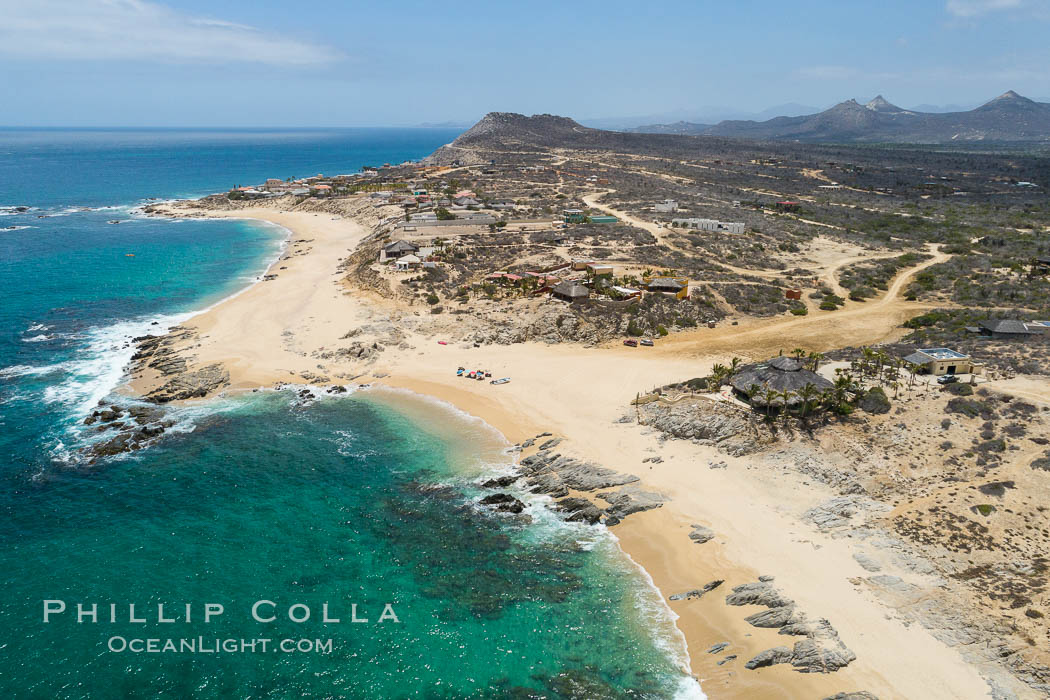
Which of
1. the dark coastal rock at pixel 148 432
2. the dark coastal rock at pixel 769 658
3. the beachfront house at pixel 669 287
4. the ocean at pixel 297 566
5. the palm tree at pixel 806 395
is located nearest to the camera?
the dark coastal rock at pixel 769 658

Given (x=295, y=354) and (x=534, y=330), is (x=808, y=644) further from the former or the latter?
(x=295, y=354)

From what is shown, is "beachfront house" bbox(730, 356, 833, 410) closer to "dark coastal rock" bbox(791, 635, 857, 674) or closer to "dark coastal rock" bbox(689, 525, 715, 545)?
"dark coastal rock" bbox(689, 525, 715, 545)

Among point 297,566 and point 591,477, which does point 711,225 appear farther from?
point 297,566

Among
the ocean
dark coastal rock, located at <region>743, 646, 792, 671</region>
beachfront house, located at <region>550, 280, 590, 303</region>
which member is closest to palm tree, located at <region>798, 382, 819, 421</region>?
the ocean

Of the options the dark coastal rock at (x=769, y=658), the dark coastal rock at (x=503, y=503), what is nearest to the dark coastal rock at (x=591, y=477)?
the dark coastal rock at (x=503, y=503)

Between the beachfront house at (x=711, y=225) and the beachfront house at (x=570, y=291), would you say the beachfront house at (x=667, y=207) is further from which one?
the beachfront house at (x=570, y=291)
